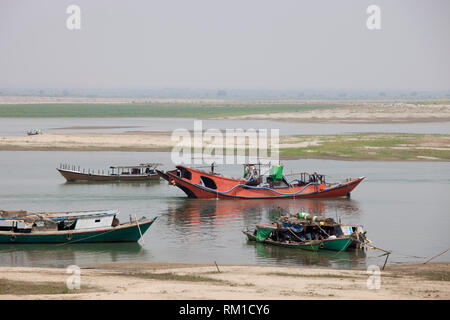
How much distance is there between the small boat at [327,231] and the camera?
104 feet

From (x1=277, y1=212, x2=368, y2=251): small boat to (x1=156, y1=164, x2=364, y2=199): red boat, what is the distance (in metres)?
13.9

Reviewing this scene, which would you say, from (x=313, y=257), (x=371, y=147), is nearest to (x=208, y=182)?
(x=313, y=257)

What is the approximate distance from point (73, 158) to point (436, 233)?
4430 cm

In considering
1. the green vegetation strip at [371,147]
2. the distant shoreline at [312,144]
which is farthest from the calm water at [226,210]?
the distant shoreline at [312,144]

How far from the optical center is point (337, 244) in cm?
3172

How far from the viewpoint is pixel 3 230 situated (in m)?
33.6

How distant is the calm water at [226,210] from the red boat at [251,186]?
0.70 metres

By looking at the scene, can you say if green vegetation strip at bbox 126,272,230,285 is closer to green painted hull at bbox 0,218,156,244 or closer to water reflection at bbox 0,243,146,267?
water reflection at bbox 0,243,146,267

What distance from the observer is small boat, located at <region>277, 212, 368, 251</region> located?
31703 mm

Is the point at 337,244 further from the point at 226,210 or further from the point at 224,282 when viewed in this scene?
the point at 226,210
